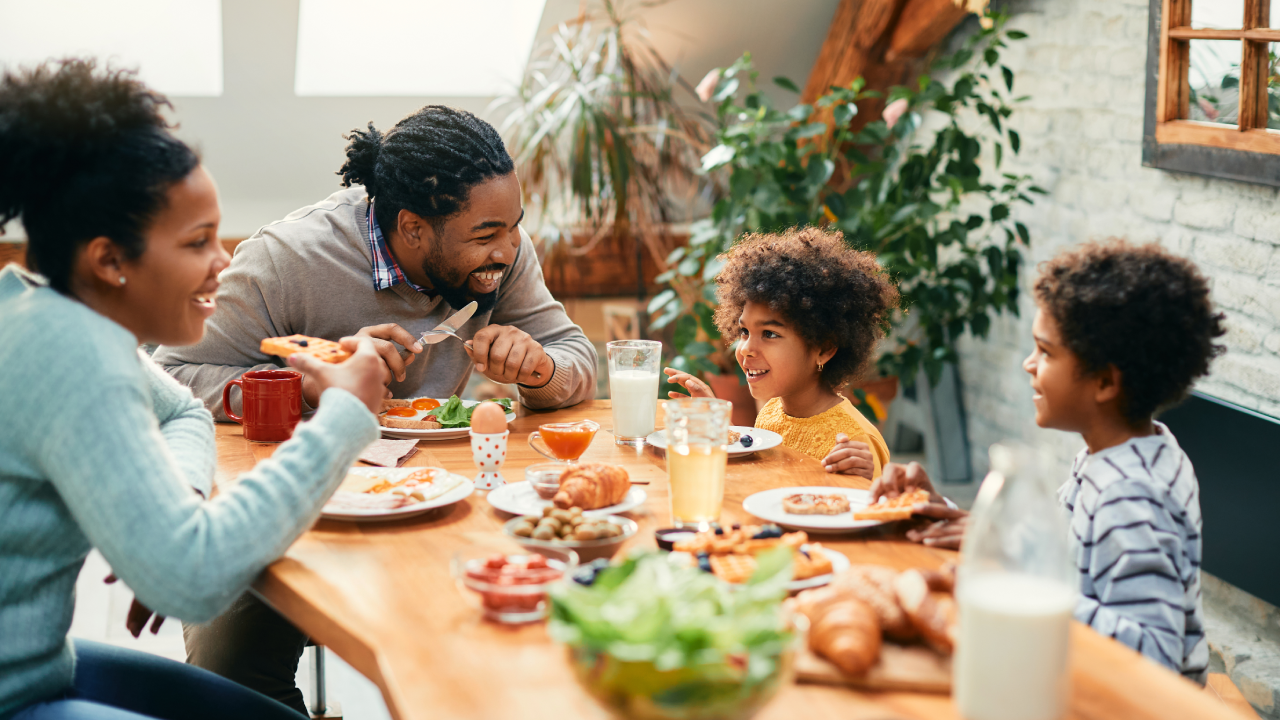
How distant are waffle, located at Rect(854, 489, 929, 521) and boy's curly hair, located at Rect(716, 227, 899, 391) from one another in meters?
0.76

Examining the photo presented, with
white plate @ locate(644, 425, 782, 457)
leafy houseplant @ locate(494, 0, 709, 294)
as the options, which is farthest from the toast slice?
leafy houseplant @ locate(494, 0, 709, 294)

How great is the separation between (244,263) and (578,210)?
5.89 feet

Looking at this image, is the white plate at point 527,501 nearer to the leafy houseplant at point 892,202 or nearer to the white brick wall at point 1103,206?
the white brick wall at point 1103,206

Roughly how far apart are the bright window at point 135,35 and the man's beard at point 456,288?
1.93m

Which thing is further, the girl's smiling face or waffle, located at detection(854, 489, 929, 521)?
the girl's smiling face

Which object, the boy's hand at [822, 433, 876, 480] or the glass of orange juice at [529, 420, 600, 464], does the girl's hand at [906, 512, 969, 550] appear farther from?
the glass of orange juice at [529, 420, 600, 464]

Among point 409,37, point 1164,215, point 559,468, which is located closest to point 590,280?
point 409,37

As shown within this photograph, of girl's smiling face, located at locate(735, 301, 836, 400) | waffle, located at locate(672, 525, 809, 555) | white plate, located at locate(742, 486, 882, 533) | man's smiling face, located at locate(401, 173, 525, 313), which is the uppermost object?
man's smiling face, located at locate(401, 173, 525, 313)

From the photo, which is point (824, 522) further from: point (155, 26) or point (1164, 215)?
point (155, 26)

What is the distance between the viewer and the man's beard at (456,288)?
196cm

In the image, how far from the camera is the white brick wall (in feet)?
7.88

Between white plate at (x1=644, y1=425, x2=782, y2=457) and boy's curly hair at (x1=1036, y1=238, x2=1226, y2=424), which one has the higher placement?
boy's curly hair at (x1=1036, y1=238, x2=1226, y2=424)

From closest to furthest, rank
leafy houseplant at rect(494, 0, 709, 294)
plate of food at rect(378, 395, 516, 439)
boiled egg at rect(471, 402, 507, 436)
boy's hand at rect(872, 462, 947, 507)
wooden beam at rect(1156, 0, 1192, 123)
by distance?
1. boy's hand at rect(872, 462, 947, 507)
2. boiled egg at rect(471, 402, 507, 436)
3. plate of food at rect(378, 395, 516, 439)
4. wooden beam at rect(1156, 0, 1192, 123)
5. leafy houseplant at rect(494, 0, 709, 294)

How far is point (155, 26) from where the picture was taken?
3.60 meters
